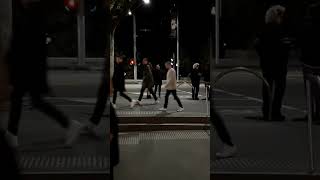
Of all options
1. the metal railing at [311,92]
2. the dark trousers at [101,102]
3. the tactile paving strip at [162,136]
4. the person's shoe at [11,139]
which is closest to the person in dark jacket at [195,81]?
the tactile paving strip at [162,136]

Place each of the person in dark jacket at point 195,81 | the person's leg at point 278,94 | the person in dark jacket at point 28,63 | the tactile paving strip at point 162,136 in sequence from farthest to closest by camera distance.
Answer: the person in dark jacket at point 195,81 < the tactile paving strip at point 162,136 < the person's leg at point 278,94 < the person in dark jacket at point 28,63

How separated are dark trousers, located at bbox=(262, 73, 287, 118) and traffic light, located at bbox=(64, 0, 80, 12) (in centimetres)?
100

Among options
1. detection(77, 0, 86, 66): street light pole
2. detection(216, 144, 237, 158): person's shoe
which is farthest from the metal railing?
detection(77, 0, 86, 66): street light pole

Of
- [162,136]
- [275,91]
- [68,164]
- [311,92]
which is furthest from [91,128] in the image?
[162,136]

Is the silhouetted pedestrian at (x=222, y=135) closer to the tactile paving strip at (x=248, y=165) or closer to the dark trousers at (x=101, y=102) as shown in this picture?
the tactile paving strip at (x=248, y=165)

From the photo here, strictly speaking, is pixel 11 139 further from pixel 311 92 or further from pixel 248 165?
pixel 311 92

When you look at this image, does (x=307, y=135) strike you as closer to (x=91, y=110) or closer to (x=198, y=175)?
(x=91, y=110)

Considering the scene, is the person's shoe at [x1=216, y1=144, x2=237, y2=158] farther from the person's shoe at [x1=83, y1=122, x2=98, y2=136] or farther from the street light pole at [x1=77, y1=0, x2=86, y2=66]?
the street light pole at [x1=77, y1=0, x2=86, y2=66]

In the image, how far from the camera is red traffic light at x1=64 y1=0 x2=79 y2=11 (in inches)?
100.0

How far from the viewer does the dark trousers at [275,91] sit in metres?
2.61

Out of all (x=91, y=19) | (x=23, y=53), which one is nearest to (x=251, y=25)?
(x=91, y=19)

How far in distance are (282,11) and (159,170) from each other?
262 cm

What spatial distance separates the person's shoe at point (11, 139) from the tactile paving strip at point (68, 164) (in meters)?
0.12

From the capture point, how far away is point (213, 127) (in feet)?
8.46
